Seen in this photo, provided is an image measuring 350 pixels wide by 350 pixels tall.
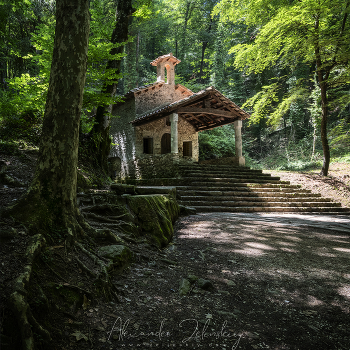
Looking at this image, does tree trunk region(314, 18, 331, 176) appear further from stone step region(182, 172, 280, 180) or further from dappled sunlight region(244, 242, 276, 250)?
dappled sunlight region(244, 242, 276, 250)

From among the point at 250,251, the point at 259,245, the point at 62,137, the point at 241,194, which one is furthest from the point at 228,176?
the point at 62,137

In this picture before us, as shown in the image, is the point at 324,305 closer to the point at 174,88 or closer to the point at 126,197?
the point at 126,197

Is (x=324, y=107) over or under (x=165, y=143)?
over

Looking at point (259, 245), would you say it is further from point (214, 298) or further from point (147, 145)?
point (147, 145)

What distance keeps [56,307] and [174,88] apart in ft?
59.5

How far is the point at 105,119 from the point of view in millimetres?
7523

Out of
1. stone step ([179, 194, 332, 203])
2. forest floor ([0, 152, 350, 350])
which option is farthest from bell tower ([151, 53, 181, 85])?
forest floor ([0, 152, 350, 350])

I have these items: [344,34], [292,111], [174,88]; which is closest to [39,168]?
[344,34]

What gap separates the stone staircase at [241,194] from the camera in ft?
29.5

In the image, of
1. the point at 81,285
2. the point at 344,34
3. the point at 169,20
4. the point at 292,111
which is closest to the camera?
the point at 81,285

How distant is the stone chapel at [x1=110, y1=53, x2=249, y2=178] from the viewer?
14.9m

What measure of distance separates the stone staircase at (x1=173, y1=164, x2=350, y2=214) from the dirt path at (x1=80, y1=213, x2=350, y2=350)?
4.45 meters

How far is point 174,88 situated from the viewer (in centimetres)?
1828

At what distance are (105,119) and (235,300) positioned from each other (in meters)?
6.42
